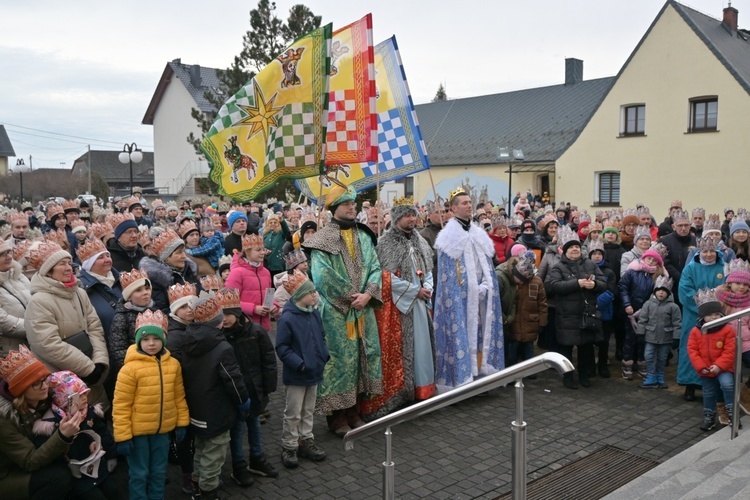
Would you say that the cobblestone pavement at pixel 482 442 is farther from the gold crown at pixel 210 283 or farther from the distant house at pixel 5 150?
the distant house at pixel 5 150

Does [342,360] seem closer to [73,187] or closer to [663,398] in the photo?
[663,398]

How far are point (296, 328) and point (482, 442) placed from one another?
195 cm

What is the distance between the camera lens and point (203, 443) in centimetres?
448

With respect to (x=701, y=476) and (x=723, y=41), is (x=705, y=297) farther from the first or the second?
(x=723, y=41)

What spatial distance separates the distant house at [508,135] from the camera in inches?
1282

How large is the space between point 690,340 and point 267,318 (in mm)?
4059

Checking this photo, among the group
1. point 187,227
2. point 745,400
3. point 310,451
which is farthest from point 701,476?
point 187,227

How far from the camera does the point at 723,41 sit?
84.6 feet

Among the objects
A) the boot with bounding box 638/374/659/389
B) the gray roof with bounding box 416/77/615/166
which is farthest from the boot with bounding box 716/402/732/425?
the gray roof with bounding box 416/77/615/166

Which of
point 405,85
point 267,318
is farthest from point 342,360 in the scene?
point 405,85

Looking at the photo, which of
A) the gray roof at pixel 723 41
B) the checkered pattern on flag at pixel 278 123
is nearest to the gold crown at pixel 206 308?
the checkered pattern on flag at pixel 278 123

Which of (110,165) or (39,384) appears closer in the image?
(39,384)

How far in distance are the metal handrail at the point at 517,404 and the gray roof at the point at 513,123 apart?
28.3 metres

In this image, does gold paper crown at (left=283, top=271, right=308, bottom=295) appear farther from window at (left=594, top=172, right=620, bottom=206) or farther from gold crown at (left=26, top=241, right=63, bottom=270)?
window at (left=594, top=172, right=620, bottom=206)
